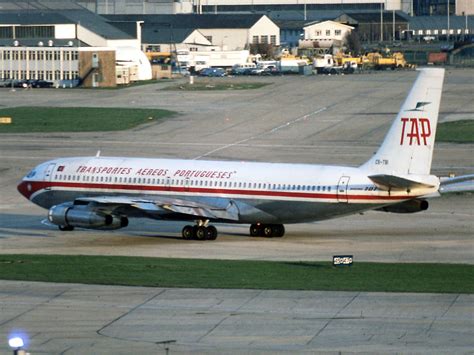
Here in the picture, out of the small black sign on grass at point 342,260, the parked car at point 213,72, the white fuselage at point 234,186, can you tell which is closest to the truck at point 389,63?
the parked car at point 213,72

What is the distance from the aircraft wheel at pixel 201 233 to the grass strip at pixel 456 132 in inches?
1672

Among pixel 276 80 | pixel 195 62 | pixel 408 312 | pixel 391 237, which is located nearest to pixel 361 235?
pixel 391 237

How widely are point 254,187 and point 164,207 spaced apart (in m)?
3.98

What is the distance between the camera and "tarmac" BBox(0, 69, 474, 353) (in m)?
34.0

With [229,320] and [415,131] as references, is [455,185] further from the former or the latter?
[229,320]

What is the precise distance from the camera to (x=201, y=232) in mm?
56062

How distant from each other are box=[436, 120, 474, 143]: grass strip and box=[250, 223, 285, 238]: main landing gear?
133 feet

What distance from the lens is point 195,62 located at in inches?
7677

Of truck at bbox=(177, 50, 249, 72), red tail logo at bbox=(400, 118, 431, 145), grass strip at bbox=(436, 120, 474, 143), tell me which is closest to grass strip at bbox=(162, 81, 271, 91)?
truck at bbox=(177, 50, 249, 72)

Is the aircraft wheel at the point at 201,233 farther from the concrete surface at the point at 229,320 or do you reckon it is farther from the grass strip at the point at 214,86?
the grass strip at the point at 214,86

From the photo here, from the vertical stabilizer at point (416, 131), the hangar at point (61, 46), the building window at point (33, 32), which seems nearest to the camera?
the vertical stabilizer at point (416, 131)

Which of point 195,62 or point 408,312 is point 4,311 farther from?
point 195,62

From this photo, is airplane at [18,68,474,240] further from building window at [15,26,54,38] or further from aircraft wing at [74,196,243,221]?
building window at [15,26,54,38]

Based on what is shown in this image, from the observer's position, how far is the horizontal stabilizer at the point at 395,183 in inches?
2028
